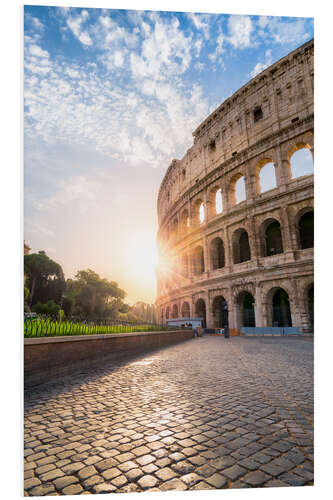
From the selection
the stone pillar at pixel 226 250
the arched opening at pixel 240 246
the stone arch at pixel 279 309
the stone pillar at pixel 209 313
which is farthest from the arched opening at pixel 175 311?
the stone arch at pixel 279 309

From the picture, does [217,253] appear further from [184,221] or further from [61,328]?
[61,328]

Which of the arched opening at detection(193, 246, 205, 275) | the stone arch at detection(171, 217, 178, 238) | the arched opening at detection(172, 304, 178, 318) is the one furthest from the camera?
the stone arch at detection(171, 217, 178, 238)

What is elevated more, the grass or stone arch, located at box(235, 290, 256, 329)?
the grass

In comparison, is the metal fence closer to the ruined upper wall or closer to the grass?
the grass

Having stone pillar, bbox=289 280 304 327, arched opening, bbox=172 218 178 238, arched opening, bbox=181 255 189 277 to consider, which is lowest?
stone pillar, bbox=289 280 304 327

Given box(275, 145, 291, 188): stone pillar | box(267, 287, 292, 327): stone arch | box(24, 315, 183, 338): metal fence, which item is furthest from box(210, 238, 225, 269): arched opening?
box(24, 315, 183, 338): metal fence

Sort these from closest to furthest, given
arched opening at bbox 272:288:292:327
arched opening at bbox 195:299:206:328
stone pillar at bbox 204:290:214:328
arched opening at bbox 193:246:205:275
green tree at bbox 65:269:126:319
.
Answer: arched opening at bbox 272:288:292:327, stone pillar at bbox 204:290:214:328, arched opening at bbox 195:299:206:328, arched opening at bbox 193:246:205:275, green tree at bbox 65:269:126:319

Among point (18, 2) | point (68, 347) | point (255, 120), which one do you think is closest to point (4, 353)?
point (18, 2)
